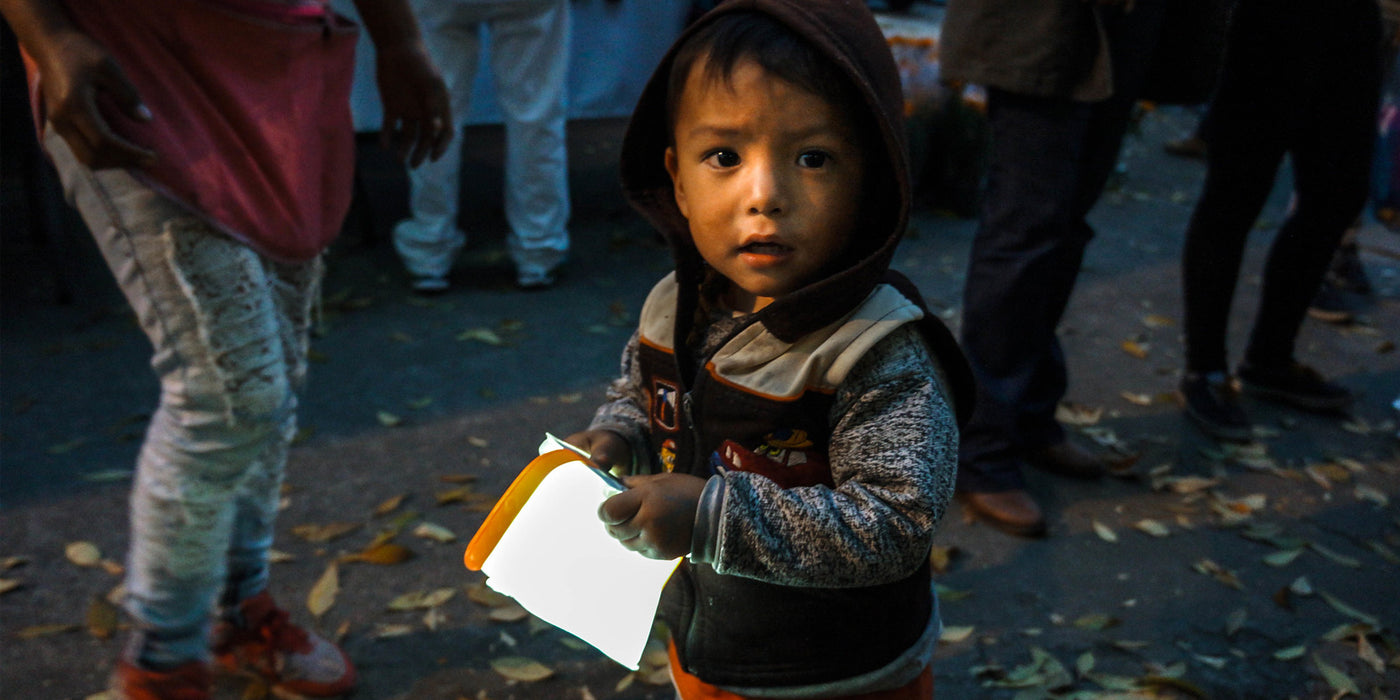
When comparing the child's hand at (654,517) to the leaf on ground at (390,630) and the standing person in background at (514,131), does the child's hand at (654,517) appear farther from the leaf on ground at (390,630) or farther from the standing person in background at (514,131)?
the standing person in background at (514,131)

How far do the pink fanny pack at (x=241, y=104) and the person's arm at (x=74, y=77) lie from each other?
77 mm

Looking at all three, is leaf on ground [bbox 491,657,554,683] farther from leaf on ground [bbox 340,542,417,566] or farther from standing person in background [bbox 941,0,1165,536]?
standing person in background [bbox 941,0,1165,536]

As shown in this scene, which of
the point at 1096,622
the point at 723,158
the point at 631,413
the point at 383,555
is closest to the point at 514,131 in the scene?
the point at 383,555

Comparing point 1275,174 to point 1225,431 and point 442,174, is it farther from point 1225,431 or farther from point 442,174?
point 442,174

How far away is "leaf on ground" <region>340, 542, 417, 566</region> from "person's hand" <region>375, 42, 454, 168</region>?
1129 mm

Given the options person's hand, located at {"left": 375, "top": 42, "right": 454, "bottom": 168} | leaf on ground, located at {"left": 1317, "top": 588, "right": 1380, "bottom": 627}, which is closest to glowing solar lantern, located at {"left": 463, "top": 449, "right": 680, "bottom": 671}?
person's hand, located at {"left": 375, "top": 42, "right": 454, "bottom": 168}

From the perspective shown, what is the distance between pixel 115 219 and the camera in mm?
1673

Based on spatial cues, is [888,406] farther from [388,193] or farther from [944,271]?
[388,193]

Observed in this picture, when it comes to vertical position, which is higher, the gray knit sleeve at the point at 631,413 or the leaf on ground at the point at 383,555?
the gray knit sleeve at the point at 631,413

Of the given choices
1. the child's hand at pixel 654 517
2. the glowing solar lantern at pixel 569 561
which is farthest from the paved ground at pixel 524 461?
the child's hand at pixel 654 517

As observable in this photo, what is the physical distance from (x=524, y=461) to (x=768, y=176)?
2.32m

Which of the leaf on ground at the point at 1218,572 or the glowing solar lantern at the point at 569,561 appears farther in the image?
the leaf on ground at the point at 1218,572

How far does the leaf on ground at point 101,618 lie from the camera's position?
2439 mm

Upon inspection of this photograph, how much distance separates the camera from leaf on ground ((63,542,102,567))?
8.86 feet
